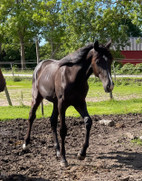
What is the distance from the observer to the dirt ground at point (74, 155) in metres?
4.63

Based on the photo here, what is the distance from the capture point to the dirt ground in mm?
4629

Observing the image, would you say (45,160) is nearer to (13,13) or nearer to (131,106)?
(131,106)

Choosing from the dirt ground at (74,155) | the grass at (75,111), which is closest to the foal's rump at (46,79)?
the dirt ground at (74,155)

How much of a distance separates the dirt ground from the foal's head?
1.39 metres

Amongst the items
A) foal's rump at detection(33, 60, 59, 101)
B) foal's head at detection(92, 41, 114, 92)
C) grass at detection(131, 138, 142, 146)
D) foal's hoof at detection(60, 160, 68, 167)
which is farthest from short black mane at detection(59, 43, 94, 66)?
grass at detection(131, 138, 142, 146)

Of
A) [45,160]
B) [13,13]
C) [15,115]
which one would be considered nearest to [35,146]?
[45,160]

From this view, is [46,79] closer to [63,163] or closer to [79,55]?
[79,55]

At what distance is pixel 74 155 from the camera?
5742mm

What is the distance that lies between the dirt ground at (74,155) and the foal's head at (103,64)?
4.58 feet

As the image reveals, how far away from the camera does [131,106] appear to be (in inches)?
470

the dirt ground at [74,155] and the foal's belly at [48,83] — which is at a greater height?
the foal's belly at [48,83]

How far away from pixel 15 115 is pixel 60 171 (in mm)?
5948

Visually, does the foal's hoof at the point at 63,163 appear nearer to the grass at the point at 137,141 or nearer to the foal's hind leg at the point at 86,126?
the foal's hind leg at the point at 86,126

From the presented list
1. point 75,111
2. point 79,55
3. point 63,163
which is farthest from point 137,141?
point 75,111
